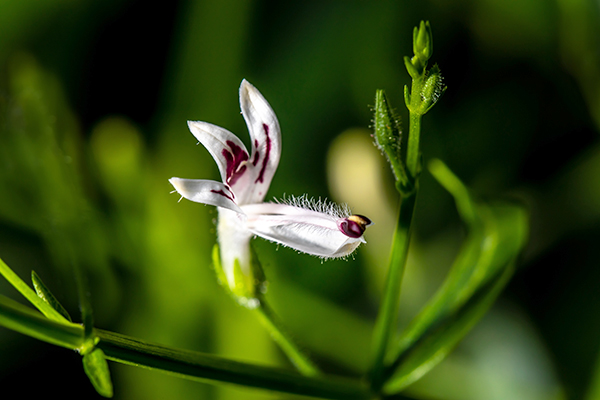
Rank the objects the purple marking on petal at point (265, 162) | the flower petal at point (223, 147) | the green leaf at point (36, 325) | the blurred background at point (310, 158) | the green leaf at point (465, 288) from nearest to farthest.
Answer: the green leaf at point (36, 325)
the flower petal at point (223, 147)
the purple marking on petal at point (265, 162)
the green leaf at point (465, 288)
the blurred background at point (310, 158)

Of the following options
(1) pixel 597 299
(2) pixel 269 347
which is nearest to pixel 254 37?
(2) pixel 269 347

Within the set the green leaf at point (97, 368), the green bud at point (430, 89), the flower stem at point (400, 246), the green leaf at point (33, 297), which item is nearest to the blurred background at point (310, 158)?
the flower stem at point (400, 246)

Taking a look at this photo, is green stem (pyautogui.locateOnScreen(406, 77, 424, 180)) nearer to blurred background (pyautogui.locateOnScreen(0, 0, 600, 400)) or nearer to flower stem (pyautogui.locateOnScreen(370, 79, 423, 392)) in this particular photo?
flower stem (pyautogui.locateOnScreen(370, 79, 423, 392))

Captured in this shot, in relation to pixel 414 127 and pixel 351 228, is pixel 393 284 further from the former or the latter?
pixel 414 127

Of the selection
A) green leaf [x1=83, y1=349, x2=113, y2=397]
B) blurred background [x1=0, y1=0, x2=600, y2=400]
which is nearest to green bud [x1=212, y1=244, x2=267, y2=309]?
green leaf [x1=83, y1=349, x2=113, y2=397]

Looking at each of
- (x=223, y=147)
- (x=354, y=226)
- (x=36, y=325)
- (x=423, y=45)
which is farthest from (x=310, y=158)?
(x=36, y=325)

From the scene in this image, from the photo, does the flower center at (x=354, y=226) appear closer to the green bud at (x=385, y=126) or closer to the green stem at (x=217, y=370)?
the green bud at (x=385, y=126)

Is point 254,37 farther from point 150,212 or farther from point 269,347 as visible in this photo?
point 269,347
